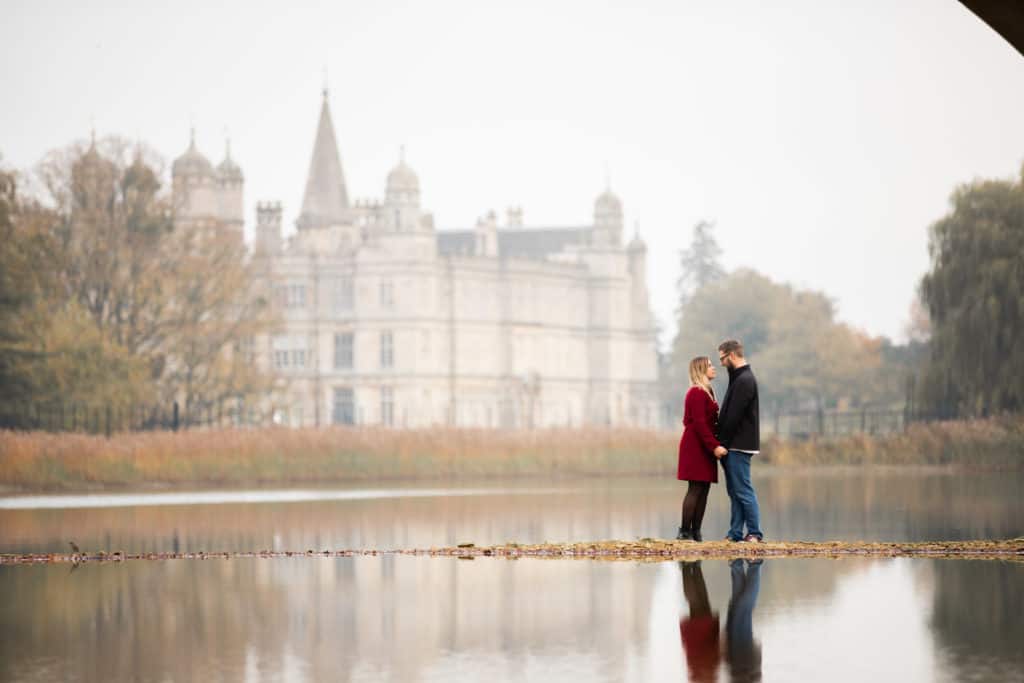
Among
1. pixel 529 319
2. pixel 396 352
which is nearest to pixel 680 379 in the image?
pixel 529 319

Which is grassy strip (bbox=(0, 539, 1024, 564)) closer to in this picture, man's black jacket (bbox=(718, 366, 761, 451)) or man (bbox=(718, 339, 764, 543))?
man (bbox=(718, 339, 764, 543))

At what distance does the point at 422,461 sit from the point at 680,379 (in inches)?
3130

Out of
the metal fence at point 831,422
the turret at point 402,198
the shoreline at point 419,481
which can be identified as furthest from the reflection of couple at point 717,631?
the turret at point 402,198

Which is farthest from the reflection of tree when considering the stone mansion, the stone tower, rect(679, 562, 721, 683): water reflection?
the stone mansion

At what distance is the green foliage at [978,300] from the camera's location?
36062 millimetres

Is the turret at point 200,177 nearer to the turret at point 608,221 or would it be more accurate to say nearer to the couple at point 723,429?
the turret at point 608,221

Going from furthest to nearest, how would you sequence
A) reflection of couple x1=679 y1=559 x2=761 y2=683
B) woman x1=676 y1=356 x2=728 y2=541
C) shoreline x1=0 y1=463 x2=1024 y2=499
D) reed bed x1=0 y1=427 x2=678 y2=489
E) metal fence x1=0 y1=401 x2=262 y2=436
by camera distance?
metal fence x1=0 y1=401 x2=262 y2=436 → reed bed x1=0 y1=427 x2=678 y2=489 → shoreline x1=0 y1=463 x2=1024 y2=499 → woman x1=676 y1=356 x2=728 y2=541 → reflection of couple x1=679 y1=559 x2=761 y2=683

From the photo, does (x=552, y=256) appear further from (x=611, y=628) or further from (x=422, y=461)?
(x=611, y=628)

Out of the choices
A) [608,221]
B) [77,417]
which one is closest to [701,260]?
[608,221]

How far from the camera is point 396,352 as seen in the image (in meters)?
102

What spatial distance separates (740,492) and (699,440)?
47 cm

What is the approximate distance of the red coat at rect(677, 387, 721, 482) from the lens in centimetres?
1435

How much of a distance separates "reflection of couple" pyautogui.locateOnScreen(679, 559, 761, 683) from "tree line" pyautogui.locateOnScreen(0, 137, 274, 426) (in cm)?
2871

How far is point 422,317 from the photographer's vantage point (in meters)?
103
